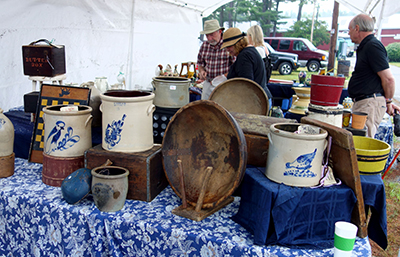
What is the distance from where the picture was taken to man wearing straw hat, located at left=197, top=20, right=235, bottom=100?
4305 mm

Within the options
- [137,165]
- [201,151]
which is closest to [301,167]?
[201,151]

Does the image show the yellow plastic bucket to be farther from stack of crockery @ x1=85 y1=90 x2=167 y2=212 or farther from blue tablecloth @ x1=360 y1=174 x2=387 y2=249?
stack of crockery @ x1=85 y1=90 x2=167 y2=212

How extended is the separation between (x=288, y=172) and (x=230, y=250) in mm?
450

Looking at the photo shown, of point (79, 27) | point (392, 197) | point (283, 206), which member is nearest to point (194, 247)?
point (283, 206)

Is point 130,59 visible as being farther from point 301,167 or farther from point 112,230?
point 301,167

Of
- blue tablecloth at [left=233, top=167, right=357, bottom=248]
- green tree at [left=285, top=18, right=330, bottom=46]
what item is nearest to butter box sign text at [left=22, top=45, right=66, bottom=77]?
blue tablecloth at [left=233, top=167, right=357, bottom=248]

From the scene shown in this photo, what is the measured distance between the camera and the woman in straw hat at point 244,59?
3182 millimetres

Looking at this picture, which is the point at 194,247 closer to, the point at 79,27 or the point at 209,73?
the point at 209,73

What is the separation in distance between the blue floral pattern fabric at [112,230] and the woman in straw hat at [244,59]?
1.70 metres

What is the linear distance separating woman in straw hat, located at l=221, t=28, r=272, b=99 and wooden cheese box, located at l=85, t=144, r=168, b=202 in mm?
1679

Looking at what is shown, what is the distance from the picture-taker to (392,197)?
3.76m

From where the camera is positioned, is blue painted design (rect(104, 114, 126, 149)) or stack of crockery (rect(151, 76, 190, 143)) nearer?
blue painted design (rect(104, 114, 126, 149))

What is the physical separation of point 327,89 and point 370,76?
151 cm

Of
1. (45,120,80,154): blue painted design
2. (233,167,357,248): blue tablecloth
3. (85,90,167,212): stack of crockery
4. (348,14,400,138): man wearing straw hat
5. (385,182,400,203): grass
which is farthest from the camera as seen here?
(385,182,400,203): grass
